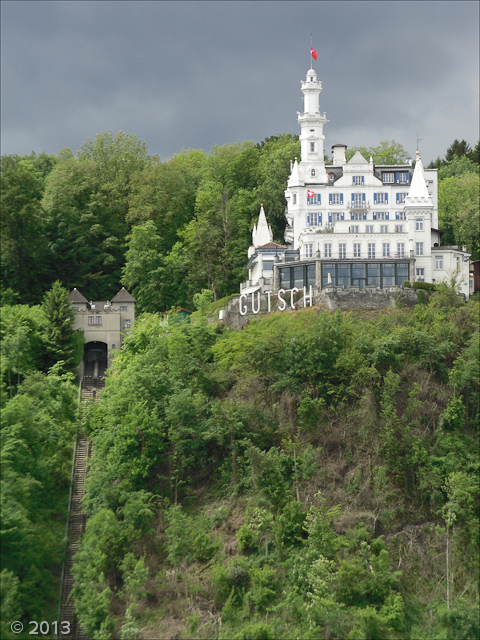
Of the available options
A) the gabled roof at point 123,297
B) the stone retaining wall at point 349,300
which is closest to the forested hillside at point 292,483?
the stone retaining wall at point 349,300

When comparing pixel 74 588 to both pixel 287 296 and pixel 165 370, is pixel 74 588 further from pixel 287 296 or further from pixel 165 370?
pixel 287 296

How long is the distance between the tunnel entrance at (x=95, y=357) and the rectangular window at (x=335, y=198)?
2036 centimetres

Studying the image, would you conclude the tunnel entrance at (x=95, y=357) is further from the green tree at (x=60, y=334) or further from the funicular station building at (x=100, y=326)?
the green tree at (x=60, y=334)

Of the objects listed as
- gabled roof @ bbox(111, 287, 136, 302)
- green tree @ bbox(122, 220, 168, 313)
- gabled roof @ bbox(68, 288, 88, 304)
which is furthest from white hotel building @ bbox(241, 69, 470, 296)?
gabled roof @ bbox(68, 288, 88, 304)

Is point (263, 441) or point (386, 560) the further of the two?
point (263, 441)

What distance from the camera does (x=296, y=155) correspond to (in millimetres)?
89188

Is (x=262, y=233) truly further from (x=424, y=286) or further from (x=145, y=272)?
(x=424, y=286)

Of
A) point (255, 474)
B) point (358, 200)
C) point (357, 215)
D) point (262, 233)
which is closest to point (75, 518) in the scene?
point (255, 474)

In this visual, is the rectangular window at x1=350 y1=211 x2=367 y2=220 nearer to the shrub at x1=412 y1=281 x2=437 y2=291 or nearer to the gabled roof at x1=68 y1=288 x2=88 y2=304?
the shrub at x1=412 y1=281 x2=437 y2=291

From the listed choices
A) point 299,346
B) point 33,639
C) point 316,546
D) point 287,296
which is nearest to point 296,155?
point 287,296

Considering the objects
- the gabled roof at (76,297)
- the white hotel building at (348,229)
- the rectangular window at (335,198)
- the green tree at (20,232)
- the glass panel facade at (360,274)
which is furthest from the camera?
the rectangular window at (335,198)

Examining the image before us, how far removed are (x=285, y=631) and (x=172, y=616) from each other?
19.8 feet

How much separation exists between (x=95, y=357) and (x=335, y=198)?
21800 mm

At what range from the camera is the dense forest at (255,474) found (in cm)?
5253
